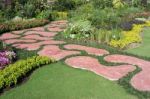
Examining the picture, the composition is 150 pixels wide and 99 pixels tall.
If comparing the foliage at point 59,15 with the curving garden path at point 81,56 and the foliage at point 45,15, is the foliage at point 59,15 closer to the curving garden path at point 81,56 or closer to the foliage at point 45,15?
the foliage at point 45,15

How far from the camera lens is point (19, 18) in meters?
13.4

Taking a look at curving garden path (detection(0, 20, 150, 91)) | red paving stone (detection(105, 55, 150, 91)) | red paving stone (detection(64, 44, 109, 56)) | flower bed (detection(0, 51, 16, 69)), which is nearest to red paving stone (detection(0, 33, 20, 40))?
curving garden path (detection(0, 20, 150, 91))

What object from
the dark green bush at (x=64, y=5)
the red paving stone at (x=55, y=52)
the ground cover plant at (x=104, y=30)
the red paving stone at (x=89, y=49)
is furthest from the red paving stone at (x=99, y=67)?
the dark green bush at (x=64, y=5)

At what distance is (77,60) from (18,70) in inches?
64.8

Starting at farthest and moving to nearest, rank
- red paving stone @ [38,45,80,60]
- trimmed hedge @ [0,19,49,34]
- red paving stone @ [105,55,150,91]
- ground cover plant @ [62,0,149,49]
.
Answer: trimmed hedge @ [0,19,49,34] → ground cover plant @ [62,0,149,49] → red paving stone @ [38,45,80,60] → red paving stone @ [105,55,150,91]

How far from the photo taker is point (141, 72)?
6.38 m

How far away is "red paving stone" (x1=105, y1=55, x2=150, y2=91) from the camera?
5.73 m

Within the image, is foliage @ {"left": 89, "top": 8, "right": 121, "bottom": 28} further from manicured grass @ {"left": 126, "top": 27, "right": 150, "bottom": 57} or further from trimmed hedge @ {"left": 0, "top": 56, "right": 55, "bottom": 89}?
trimmed hedge @ {"left": 0, "top": 56, "right": 55, "bottom": 89}

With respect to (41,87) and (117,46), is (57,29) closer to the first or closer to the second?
(117,46)

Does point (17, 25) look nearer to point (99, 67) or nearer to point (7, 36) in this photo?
point (7, 36)

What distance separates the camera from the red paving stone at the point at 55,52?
7.52 meters

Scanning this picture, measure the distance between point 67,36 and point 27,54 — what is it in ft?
8.02

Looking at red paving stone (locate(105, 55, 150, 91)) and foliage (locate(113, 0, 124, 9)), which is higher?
foliage (locate(113, 0, 124, 9))

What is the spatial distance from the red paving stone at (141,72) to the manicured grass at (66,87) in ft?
1.25
